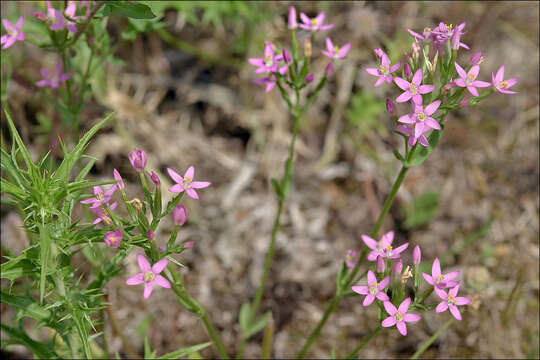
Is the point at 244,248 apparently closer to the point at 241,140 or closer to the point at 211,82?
the point at 241,140

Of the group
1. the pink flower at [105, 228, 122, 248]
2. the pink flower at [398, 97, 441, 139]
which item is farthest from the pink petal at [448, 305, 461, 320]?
the pink flower at [105, 228, 122, 248]

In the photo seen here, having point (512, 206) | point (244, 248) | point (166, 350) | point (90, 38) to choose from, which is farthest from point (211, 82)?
point (512, 206)

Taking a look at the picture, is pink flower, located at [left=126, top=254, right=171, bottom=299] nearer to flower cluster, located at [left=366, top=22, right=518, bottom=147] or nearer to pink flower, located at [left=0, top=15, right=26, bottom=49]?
flower cluster, located at [left=366, top=22, right=518, bottom=147]

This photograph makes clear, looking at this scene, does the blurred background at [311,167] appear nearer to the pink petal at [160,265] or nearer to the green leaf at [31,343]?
the green leaf at [31,343]

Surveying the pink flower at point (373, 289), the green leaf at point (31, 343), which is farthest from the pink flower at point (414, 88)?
the green leaf at point (31, 343)

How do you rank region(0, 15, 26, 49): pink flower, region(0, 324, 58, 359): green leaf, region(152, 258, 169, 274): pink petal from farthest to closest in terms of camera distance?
region(0, 15, 26, 49): pink flower, region(0, 324, 58, 359): green leaf, region(152, 258, 169, 274): pink petal
